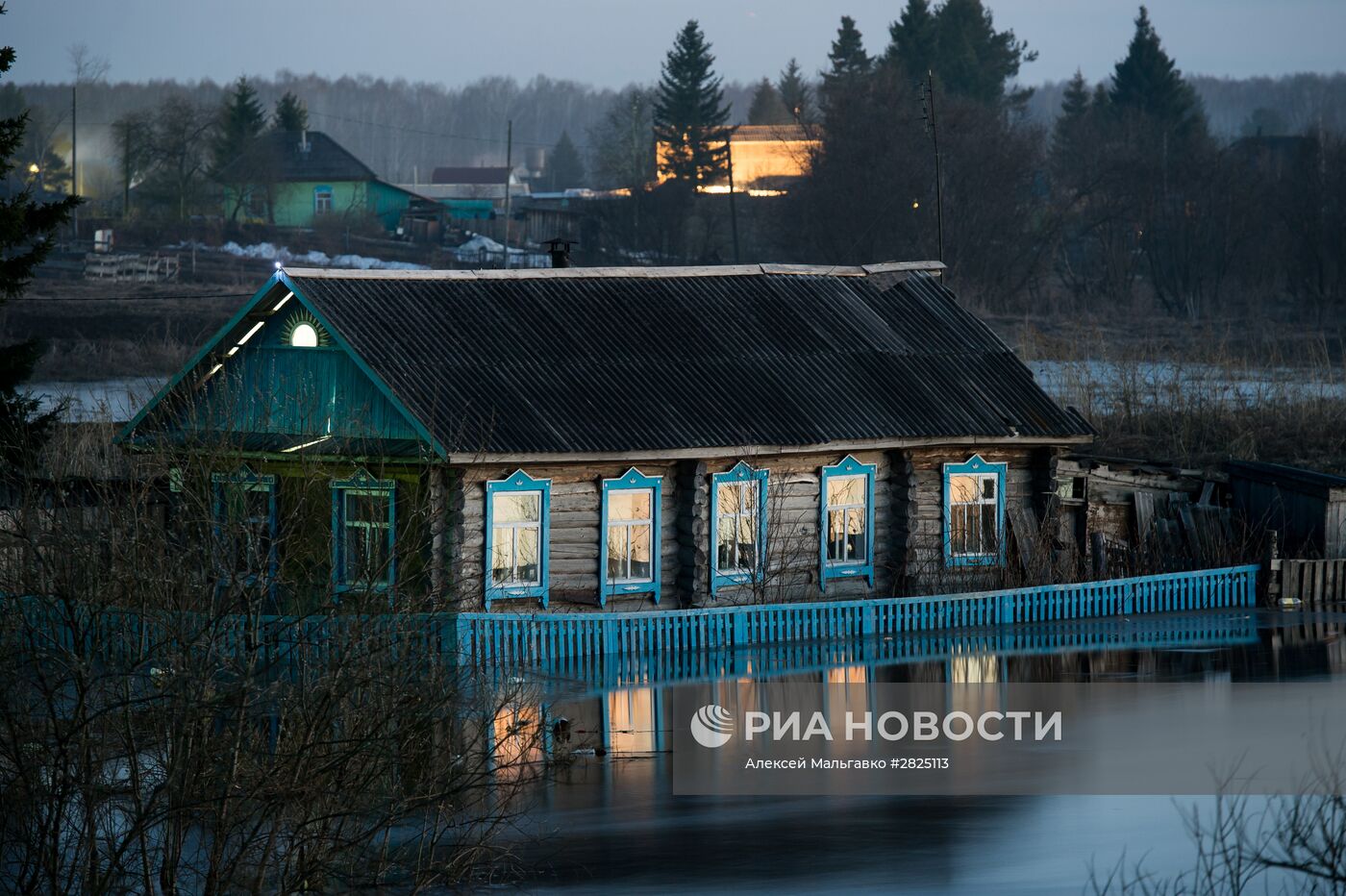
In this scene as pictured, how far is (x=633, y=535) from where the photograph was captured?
2544 centimetres

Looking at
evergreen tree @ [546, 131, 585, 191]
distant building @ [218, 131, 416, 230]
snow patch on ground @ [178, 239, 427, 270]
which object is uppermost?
evergreen tree @ [546, 131, 585, 191]

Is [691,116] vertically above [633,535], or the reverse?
[691,116]

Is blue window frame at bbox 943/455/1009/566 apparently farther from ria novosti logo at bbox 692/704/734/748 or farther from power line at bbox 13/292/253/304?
power line at bbox 13/292/253/304

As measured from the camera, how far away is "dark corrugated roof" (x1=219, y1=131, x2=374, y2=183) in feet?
313

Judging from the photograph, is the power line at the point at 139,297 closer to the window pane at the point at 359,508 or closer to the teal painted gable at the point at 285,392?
the teal painted gable at the point at 285,392

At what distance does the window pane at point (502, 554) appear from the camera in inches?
958

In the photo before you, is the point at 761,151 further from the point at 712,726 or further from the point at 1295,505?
the point at 712,726

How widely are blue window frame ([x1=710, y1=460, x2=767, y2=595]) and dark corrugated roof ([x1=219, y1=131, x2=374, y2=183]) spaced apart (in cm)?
7242

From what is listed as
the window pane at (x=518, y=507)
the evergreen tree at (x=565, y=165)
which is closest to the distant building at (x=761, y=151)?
the evergreen tree at (x=565, y=165)

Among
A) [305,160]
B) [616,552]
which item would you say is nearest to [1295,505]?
[616,552]

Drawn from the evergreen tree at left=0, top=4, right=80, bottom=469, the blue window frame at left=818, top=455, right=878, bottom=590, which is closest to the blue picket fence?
the blue window frame at left=818, top=455, right=878, bottom=590

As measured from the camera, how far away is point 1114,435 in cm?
4000

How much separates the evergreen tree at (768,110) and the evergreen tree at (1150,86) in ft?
111

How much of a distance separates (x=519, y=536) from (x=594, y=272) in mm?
5527
